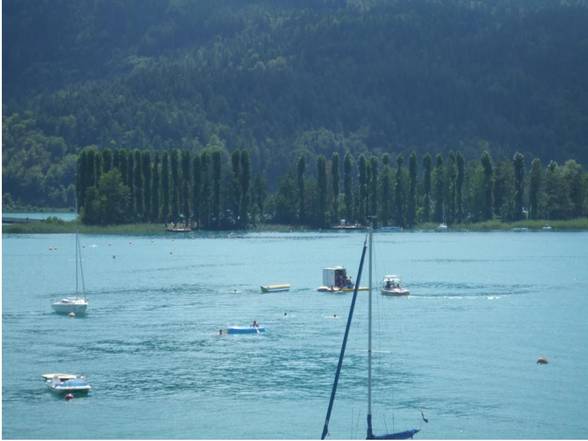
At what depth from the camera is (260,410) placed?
60.3m

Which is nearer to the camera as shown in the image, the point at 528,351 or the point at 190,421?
the point at 190,421

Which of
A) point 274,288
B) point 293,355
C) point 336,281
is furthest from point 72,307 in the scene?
point 293,355

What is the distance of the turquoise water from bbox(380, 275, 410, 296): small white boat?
47.5 inches

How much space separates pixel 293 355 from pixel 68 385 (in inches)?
592

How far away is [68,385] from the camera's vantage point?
6500cm

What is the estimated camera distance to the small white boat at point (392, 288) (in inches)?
4220

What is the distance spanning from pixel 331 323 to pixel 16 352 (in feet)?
74.0

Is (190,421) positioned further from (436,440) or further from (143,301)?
(143,301)

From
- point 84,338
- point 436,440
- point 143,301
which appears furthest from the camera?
point 143,301

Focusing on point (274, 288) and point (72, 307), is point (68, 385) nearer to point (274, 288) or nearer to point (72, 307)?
point (72, 307)

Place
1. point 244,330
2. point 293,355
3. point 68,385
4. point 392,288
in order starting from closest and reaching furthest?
point 68,385 → point 293,355 → point 244,330 → point 392,288

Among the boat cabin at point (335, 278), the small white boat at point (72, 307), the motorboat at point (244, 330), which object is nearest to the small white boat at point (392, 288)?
the boat cabin at point (335, 278)

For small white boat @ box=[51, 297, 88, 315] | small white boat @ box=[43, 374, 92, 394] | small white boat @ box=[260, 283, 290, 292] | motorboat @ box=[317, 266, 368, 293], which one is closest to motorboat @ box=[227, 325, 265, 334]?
small white boat @ box=[51, 297, 88, 315]

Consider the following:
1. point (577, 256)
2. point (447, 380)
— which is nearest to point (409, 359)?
point (447, 380)
